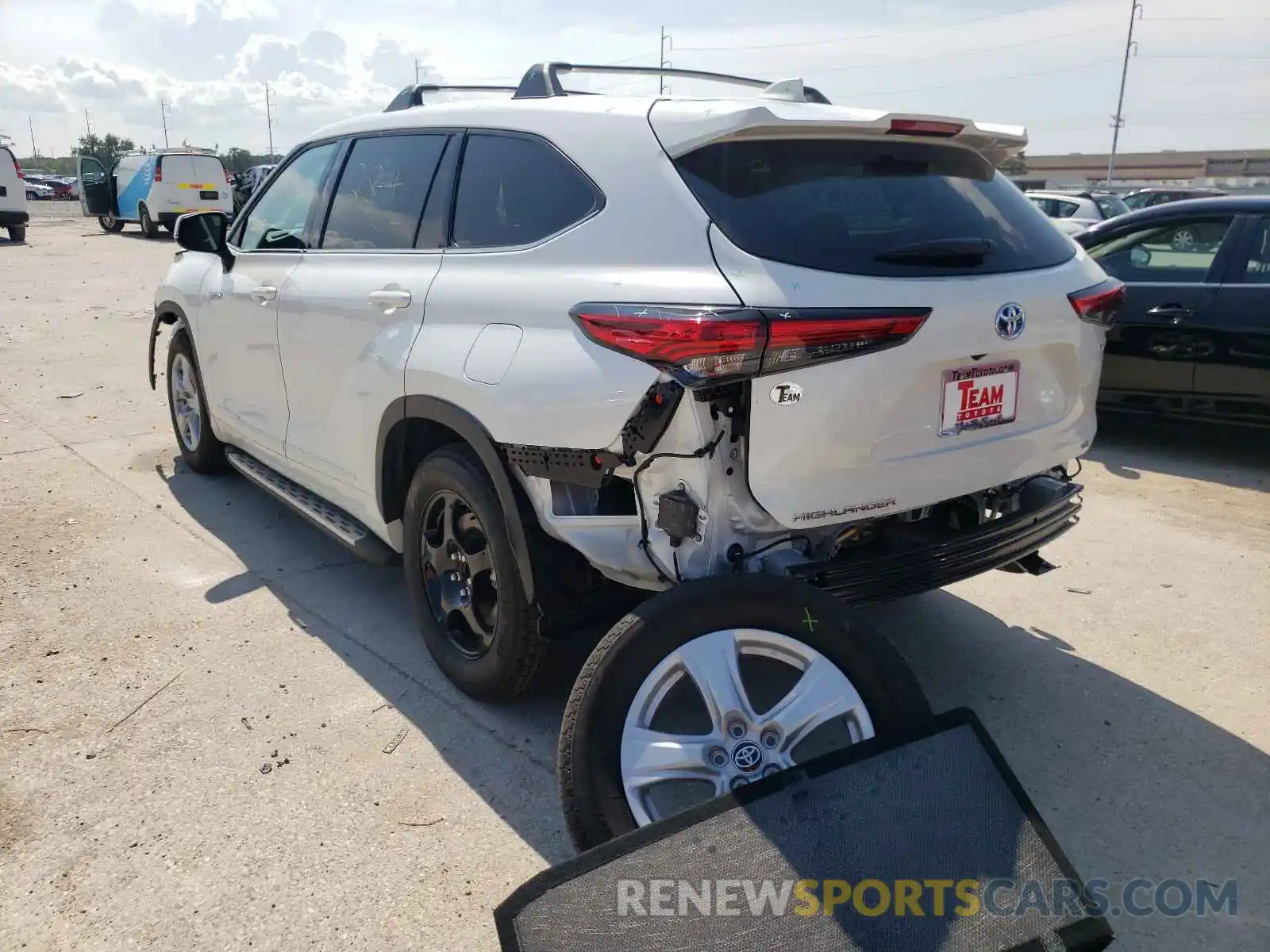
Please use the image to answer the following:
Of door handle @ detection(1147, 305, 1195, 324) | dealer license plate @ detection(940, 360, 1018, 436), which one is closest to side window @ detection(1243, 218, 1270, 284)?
door handle @ detection(1147, 305, 1195, 324)

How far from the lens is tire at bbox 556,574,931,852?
247 centimetres

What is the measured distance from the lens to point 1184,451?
6605 millimetres

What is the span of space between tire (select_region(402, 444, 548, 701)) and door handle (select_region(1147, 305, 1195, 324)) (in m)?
4.94

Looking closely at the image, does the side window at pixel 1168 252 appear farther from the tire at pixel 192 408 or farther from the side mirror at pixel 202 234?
the tire at pixel 192 408

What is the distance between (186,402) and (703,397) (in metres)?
4.30

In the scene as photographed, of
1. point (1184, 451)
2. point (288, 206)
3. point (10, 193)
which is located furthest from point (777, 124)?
point (10, 193)

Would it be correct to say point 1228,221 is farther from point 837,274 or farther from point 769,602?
point 769,602

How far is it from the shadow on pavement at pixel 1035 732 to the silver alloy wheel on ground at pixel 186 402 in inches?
58.5

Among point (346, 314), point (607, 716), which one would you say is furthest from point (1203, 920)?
point (346, 314)

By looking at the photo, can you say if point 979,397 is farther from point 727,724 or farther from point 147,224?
point 147,224

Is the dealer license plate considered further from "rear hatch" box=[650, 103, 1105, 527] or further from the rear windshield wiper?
the rear windshield wiper

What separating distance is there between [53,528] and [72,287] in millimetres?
11434

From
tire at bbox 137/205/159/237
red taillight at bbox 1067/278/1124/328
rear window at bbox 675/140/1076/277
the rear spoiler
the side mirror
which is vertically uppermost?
the rear spoiler

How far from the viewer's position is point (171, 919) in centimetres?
244
